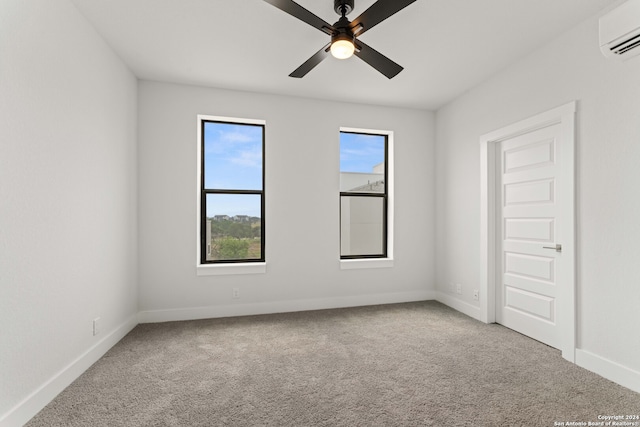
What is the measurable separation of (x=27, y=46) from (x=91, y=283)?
1724 mm

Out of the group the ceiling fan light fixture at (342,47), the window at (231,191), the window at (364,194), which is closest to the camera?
the ceiling fan light fixture at (342,47)

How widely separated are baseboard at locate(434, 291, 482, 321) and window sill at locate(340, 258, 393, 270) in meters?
0.84

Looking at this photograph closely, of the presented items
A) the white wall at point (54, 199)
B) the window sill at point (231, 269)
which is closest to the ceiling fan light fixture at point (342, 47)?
the white wall at point (54, 199)

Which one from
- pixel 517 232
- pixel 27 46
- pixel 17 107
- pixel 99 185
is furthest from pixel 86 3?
pixel 517 232

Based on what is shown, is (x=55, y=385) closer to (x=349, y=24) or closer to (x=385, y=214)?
(x=349, y=24)

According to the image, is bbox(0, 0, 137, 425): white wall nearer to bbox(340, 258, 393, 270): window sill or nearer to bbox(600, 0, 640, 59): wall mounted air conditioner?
bbox(340, 258, 393, 270): window sill

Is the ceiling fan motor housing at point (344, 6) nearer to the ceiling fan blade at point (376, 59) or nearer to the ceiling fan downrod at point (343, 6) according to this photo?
the ceiling fan downrod at point (343, 6)

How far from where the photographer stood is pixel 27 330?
1893 millimetres

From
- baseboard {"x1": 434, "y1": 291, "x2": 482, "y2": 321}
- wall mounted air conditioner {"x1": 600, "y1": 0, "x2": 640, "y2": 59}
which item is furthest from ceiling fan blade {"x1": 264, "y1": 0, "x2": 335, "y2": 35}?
baseboard {"x1": 434, "y1": 291, "x2": 482, "y2": 321}

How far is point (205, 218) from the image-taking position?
3932mm

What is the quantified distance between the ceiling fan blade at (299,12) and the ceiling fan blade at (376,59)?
10.6 inches

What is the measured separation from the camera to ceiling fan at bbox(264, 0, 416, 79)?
72.7 inches

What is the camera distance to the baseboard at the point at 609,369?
7.24 ft

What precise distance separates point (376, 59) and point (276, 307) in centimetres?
298
